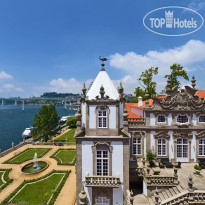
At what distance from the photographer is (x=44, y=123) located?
133 feet

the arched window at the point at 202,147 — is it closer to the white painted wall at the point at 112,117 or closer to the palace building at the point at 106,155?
the palace building at the point at 106,155

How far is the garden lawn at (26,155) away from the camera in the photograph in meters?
30.9

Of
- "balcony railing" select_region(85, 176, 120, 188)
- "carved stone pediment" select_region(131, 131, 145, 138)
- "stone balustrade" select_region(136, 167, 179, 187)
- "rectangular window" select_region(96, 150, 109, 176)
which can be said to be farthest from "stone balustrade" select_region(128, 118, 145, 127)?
"balcony railing" select_region(85, 176, 120, 188)

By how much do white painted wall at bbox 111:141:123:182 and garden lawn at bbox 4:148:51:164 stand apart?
25265mm

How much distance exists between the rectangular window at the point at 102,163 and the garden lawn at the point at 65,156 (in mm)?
16036

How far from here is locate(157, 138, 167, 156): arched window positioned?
21.4 meters

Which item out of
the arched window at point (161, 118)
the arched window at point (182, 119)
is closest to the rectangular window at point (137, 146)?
the arched window at point (161, 118)

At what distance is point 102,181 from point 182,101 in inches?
648

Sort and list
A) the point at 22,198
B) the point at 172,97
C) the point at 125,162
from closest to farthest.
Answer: the point at 125,162 → the point at 22,198 → the point at 172,97

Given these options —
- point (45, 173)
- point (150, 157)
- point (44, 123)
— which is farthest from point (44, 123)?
point (150, 157)

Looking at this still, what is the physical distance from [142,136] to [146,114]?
3536 mm

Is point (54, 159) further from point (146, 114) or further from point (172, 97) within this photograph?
point (172, 97)

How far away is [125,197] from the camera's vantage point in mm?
15484

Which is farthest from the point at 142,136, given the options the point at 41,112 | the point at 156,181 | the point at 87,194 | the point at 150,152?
the point at 41,112
